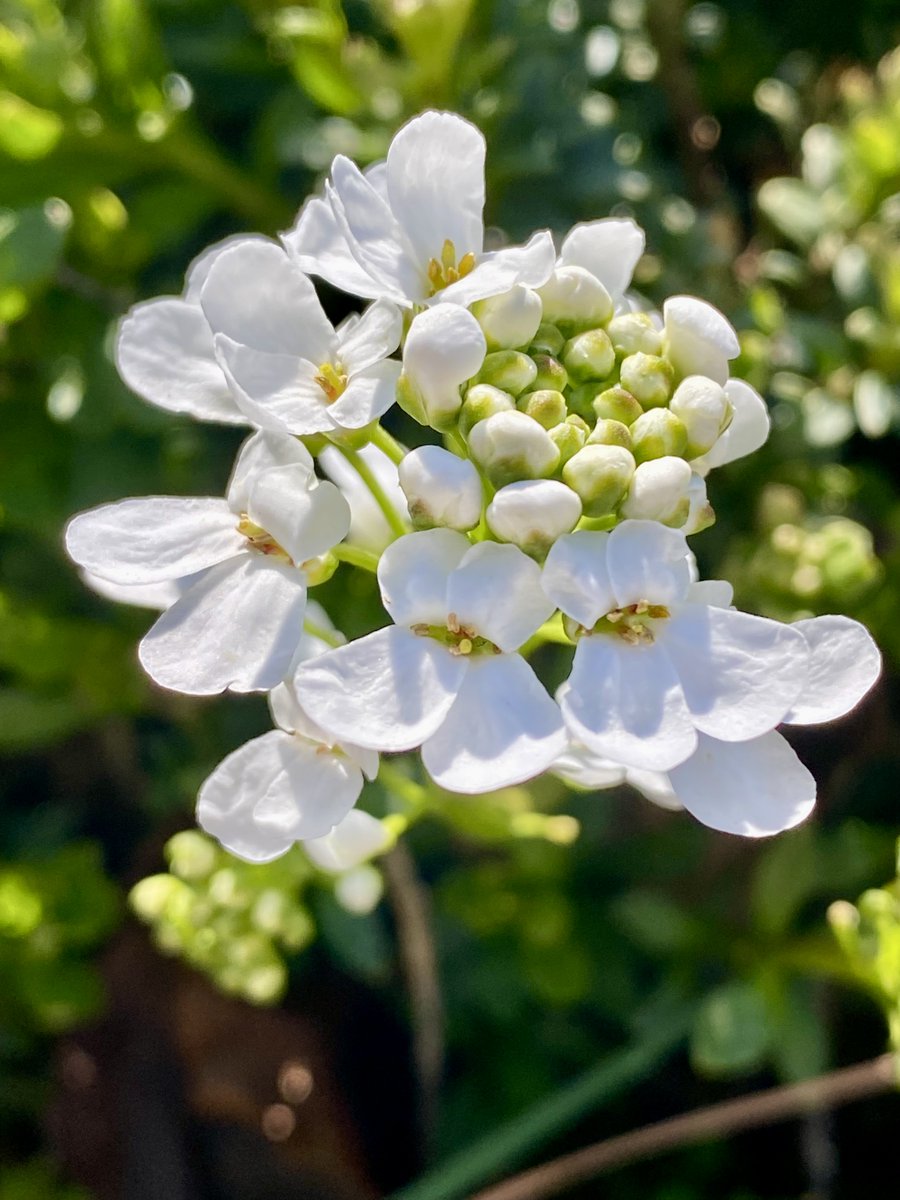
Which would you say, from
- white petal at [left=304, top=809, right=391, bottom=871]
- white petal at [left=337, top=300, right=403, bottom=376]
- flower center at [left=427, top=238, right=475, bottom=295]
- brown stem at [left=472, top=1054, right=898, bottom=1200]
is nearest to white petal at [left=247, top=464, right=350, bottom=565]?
white petal at [left=337, top=300, right=403, bottom=376]

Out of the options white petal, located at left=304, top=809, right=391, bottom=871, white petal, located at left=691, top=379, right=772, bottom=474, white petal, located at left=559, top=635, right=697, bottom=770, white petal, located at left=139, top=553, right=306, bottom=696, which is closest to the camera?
white petal, located at left=559, top=635, right=697, bottom=770

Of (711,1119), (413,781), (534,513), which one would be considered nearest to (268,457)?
(534,513)

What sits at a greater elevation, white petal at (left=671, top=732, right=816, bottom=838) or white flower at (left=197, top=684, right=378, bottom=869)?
white petal at (left=671, top=732, right=816, bottom=838)

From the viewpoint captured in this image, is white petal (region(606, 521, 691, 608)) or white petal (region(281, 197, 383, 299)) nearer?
white petal (region(606, 521, 691, 608))

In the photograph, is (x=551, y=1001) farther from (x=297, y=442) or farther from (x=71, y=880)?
(x=297, y=442)

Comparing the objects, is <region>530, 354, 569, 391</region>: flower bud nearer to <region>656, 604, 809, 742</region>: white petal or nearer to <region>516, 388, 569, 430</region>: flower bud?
<region>516, 388, 569, 430</region>: flower bud
